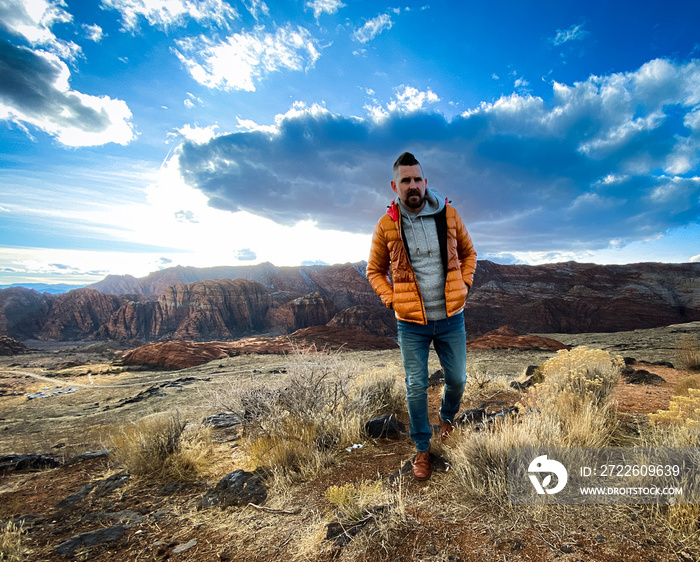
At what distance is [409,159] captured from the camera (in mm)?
2371

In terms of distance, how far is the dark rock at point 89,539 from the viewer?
204cm

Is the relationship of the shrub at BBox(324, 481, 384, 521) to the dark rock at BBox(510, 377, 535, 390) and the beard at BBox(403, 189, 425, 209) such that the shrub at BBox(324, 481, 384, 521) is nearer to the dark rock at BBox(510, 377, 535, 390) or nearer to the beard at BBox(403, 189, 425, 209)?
the beard at BBox(403, 189, 425, 209)

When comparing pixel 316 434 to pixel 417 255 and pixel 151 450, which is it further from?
pixel 417 255

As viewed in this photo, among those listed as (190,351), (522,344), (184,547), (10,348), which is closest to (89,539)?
(184,547)

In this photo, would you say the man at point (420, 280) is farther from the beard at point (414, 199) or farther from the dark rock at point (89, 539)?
the dark rock at point (89, 539)

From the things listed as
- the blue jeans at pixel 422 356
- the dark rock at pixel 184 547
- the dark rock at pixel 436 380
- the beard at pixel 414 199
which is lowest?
the dark rock at pixel 436 380

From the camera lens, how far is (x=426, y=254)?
7.82 ft

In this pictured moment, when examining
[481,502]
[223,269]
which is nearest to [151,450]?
[481,502]

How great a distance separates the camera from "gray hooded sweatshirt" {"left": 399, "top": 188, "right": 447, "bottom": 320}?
2.37 metres

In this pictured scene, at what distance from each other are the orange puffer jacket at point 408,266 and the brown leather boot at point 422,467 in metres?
0.98

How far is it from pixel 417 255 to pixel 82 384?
870 inches

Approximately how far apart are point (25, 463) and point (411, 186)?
594cm

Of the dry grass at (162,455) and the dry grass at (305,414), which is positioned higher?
the dry grass at (305,414)

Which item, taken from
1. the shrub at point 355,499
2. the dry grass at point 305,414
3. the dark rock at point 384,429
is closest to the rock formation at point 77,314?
the dry grass at point 305,414
